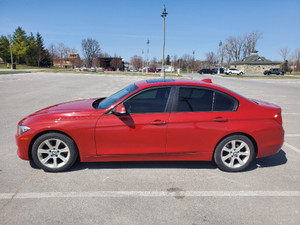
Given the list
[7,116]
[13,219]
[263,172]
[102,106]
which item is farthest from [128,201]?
[7,116]

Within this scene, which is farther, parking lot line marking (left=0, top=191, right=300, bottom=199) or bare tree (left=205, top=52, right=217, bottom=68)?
bare tree (left=205, top=52, right=217, bottom=68)

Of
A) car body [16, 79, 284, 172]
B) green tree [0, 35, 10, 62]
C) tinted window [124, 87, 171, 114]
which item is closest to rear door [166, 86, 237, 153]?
car body [16, 79, 284, 172]

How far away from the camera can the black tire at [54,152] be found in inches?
146

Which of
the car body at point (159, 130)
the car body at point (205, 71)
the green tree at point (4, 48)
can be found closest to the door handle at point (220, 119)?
the car body at point (159, 130)

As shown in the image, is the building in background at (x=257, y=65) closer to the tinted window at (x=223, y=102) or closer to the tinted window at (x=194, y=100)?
the tinted window at (x=223, y=102)

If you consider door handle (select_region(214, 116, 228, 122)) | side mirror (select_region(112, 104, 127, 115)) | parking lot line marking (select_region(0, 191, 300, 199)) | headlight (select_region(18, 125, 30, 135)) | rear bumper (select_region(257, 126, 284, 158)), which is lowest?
parking lot line marking (select_region(0, 191, 300, 199))

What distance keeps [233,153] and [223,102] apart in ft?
2.89

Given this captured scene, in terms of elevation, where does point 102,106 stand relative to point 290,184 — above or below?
above

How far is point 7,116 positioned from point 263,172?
7.75 meters

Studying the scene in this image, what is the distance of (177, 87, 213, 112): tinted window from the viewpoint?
385 centimetres

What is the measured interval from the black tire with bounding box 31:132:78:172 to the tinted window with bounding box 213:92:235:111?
246 centimetres

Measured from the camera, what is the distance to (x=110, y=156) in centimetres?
380

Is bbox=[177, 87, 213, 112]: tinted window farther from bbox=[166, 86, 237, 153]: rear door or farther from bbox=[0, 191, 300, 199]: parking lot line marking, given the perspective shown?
bbox=[0, 191, 300, 199]: parking lot line marking

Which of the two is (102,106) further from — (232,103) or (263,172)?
(263,172)
